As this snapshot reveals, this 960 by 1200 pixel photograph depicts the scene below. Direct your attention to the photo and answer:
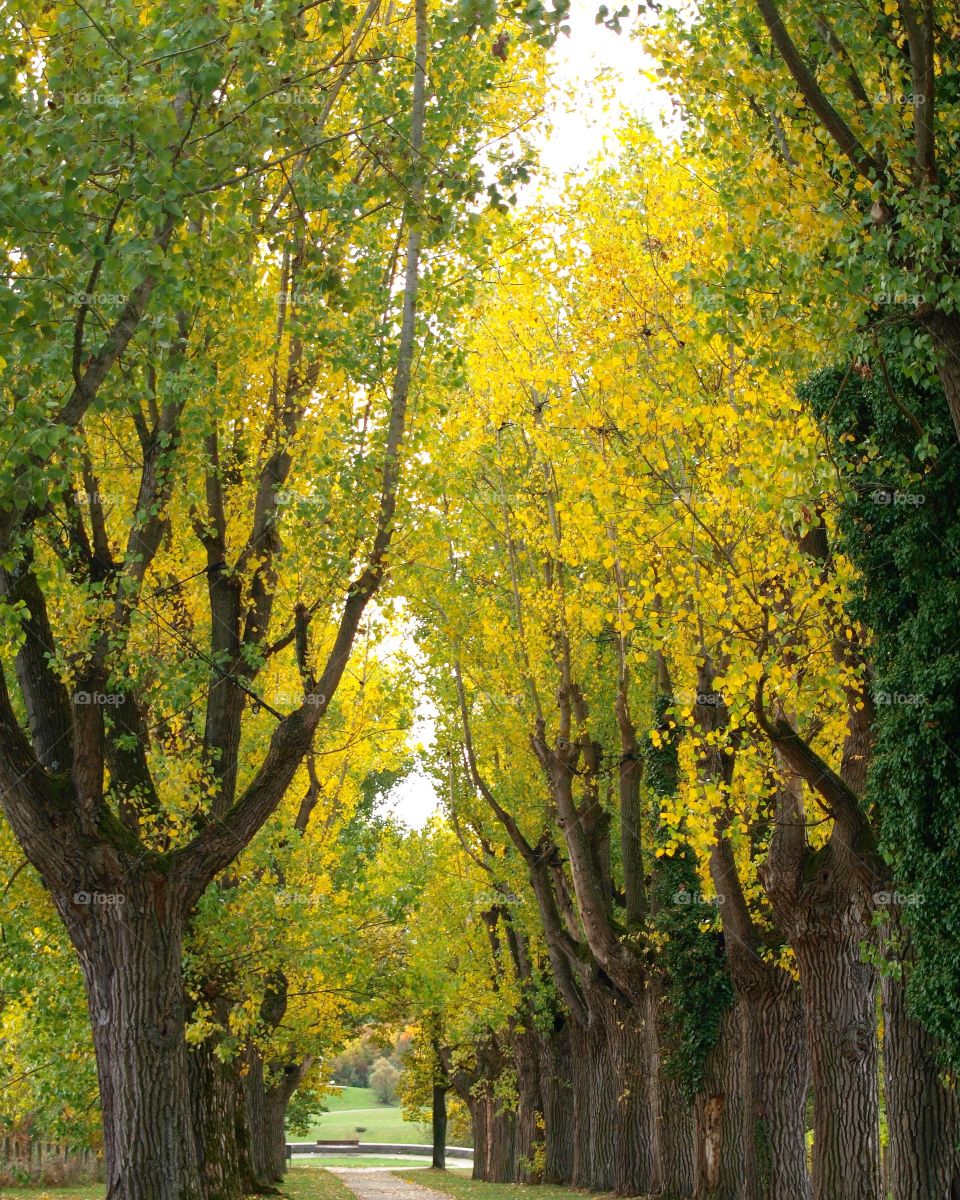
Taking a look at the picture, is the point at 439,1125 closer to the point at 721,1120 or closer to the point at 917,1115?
the point at 721,1120

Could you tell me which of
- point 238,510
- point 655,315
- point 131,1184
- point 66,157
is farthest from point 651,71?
point 131,1184

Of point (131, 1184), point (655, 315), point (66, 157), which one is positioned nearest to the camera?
point (66, 157)

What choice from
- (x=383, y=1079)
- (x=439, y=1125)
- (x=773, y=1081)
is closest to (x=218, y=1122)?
(x=773, y=1081)

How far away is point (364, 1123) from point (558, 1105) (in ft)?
230

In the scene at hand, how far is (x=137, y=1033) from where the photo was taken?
10.6 metres

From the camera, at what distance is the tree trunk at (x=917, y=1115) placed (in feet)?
34.3

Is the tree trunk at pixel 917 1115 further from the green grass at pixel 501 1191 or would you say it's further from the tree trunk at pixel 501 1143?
the tree trunk at pixel 501 1143

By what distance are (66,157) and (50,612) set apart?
658 centimetres

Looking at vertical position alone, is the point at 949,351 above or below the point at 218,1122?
above

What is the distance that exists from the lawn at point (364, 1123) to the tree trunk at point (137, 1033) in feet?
210

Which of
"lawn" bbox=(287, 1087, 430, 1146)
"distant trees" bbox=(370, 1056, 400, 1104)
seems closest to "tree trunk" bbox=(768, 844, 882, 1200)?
"lawn" bbox=(287, 1087, 430, 1146)

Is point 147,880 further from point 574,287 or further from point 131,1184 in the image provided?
point 574,287

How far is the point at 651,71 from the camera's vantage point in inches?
512

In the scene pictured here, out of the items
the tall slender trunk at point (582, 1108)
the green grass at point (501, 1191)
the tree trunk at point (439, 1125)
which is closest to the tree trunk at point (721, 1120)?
the green grass at point (501, 1191)
